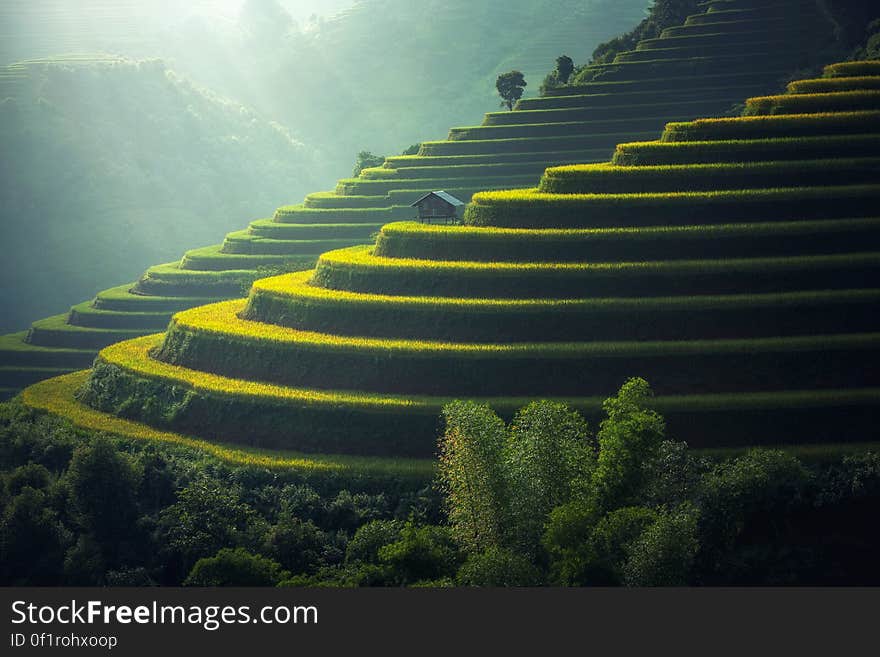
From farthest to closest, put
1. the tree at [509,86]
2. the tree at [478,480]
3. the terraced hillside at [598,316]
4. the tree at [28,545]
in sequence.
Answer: the tree at [509,86] → the terraced hillside at [598,316] → the tree at [28,545] → the tree at [478,480]

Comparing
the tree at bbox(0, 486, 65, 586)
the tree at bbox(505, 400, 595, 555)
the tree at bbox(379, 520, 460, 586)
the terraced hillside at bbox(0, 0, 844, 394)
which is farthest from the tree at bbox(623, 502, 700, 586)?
the terraced hillside at bbox(0, 0, 844, 394)

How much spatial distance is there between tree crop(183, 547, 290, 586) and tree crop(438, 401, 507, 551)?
6.00 m

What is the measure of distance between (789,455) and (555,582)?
32.5 ft

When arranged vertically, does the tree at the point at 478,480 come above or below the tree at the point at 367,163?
below

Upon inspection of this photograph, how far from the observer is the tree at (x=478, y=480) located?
3969cm

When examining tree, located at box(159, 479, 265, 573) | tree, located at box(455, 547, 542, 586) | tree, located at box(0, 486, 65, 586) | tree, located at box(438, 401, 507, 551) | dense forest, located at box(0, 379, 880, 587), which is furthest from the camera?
tree, located at box(0, 486, 65, 586)

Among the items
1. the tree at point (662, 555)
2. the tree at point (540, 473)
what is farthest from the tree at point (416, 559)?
the tree at point (662, 555)

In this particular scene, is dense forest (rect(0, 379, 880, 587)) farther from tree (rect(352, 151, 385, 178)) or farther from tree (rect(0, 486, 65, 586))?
tree (rect(352, 151, 385, 178))

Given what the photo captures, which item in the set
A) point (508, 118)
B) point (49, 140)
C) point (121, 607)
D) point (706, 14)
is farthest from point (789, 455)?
point (49, 140)

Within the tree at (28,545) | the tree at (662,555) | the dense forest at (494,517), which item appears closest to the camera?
the tree at (662,555)

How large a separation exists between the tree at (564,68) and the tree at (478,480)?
260ft

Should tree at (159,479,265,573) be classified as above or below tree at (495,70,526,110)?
below

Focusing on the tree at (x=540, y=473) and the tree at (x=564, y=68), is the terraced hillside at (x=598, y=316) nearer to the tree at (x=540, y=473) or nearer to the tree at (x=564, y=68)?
the tree at (x=540, y=473)

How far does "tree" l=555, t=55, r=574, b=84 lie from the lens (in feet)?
376
